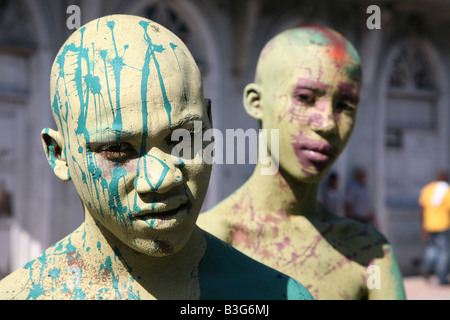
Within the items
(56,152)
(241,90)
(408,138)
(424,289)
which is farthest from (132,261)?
(408,138)

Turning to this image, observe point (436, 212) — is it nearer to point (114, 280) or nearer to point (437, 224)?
point (437, 224)

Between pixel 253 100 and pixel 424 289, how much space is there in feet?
16.8

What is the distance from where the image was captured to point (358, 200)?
746 centimetres

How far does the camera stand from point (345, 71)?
2277mm

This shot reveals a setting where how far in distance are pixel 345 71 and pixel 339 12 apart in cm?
570

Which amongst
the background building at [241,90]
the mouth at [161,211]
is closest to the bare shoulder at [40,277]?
the mouth at [161,211]

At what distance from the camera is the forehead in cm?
128

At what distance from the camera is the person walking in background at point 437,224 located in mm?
6832

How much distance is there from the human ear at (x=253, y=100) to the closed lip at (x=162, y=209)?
47.8 inches

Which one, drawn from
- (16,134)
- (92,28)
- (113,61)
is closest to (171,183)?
(113,61)

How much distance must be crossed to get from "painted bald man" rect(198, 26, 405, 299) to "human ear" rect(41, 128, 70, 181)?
0.87m

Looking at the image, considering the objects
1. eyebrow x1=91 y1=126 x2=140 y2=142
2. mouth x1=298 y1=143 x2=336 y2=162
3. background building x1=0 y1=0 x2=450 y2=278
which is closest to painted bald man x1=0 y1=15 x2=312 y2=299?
eyebrow x1=91 y1=126 x2=140 y2=142

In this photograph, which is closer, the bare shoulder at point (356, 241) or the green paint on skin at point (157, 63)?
the green paint on skin at point (157, 63)

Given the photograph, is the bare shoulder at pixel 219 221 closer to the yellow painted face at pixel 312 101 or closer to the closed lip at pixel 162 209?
the yellow painted face at pixel 312 101
